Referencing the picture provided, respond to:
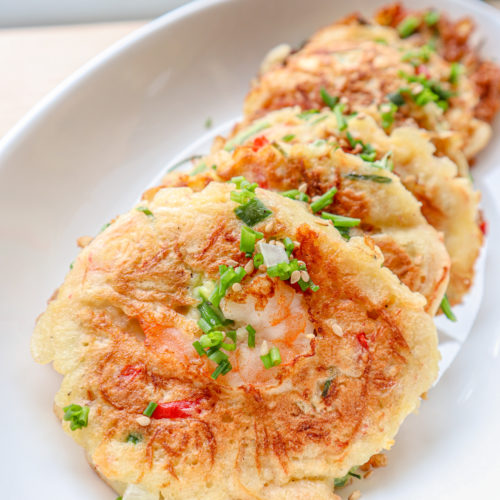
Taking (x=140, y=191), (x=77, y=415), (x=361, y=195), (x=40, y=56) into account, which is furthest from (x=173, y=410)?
(x=40, y=56)

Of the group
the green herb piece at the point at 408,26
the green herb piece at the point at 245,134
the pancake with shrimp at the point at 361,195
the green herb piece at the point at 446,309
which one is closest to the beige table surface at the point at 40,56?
the green herb piece at the point at 245,134

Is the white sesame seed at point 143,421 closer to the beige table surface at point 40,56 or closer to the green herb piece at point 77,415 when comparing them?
the green herb piece at point 77,415

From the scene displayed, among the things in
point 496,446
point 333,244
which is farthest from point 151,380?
point 496,446

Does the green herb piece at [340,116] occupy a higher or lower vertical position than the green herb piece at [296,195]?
higher

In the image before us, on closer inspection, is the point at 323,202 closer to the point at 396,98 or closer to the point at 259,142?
the point at 259,142

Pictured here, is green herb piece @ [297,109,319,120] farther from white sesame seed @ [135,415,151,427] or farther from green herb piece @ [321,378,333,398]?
white sesame seed @ [135,415,151,427]

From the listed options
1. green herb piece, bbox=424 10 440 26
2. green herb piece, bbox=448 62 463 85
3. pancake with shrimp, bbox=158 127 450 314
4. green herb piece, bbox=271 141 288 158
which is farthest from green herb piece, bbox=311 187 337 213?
green herb piece, bbox=424 10 440 26
